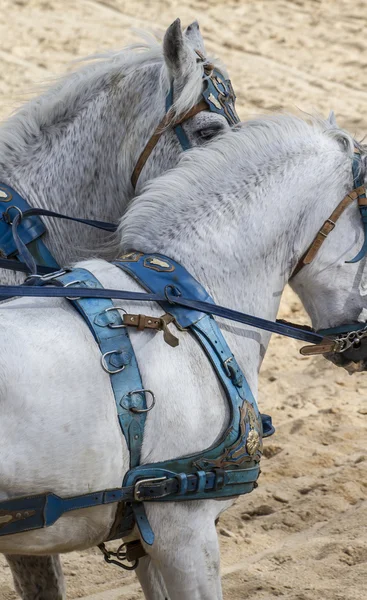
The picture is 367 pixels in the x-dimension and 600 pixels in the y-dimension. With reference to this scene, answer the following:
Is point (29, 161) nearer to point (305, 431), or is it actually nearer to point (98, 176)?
point (98, 176)

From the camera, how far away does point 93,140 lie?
3709 mm

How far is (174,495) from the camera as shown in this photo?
9.18 ft

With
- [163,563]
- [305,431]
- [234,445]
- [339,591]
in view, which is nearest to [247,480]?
[234,445]

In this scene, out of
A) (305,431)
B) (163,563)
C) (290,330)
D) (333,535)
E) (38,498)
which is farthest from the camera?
(305,431)

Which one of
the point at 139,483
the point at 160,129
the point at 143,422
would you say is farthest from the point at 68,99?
the point at 139,483

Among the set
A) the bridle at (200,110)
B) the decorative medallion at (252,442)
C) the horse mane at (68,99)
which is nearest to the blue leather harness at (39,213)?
the bridle at (200,110)

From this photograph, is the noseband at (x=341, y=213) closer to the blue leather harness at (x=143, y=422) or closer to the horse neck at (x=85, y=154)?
the blue leather harness at (x=143, y=422)

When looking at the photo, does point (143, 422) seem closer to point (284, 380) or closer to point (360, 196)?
point (360, 196)

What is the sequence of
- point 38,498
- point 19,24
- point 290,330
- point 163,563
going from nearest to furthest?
point 38,498 < point 163,563 < point 290,330 < point 19,24

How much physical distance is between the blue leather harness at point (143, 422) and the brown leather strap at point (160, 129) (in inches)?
26.6

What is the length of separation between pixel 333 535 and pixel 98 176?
1910 millimetres

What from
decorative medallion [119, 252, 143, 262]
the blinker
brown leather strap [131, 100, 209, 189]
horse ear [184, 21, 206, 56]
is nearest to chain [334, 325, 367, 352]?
the blinker

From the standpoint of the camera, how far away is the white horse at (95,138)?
3.54m

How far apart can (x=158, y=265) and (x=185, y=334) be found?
0.77ft
